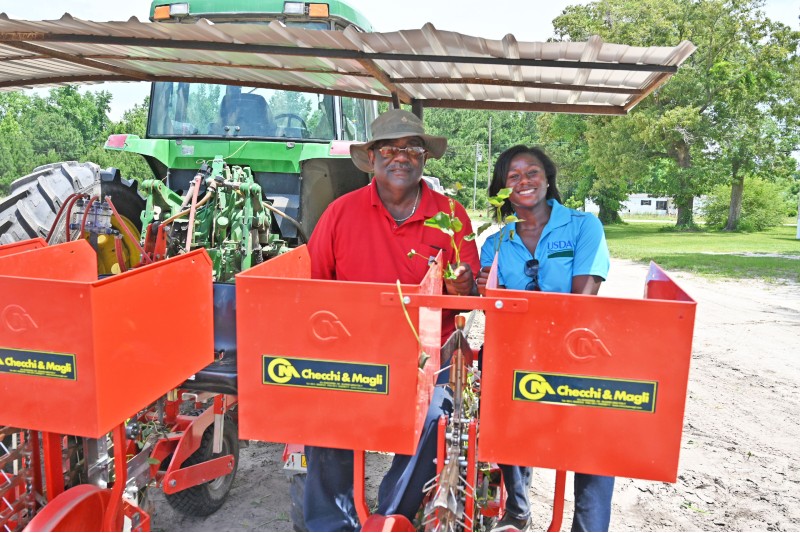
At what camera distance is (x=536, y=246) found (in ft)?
10.3

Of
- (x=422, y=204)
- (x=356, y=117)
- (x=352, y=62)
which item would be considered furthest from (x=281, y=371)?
(x=356, y=117)

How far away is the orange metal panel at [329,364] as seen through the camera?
198cm

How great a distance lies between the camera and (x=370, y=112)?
6.00m

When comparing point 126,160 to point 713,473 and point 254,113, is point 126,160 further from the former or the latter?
A: point 713,473

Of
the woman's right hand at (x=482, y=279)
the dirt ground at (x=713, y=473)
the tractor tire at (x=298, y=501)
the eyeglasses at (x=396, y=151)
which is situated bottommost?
the dirt ground at (x=713, y=473)

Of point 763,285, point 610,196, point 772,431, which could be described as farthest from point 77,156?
point 772,431

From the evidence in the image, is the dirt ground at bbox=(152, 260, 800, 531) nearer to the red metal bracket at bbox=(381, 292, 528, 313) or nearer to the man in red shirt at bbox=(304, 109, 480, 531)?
Answer: the man in red shirt at bbox=(304, 109, 480, 531)

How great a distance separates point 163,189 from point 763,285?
35.6ft

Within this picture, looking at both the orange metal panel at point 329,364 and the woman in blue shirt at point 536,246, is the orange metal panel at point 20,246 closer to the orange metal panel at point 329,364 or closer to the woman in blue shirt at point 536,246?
the orange metal panel at point 329,364

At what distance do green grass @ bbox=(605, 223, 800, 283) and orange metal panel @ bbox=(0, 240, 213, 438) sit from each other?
12.5m

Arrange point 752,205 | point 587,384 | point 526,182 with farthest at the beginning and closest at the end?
point 752,205
point 526,182
point 587,384

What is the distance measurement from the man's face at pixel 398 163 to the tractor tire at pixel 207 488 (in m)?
1.75

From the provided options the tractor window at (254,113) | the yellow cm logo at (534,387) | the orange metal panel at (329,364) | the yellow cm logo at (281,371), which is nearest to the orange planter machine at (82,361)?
the orange metal panel at (329,364)

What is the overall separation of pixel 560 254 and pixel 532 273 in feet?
0.53
